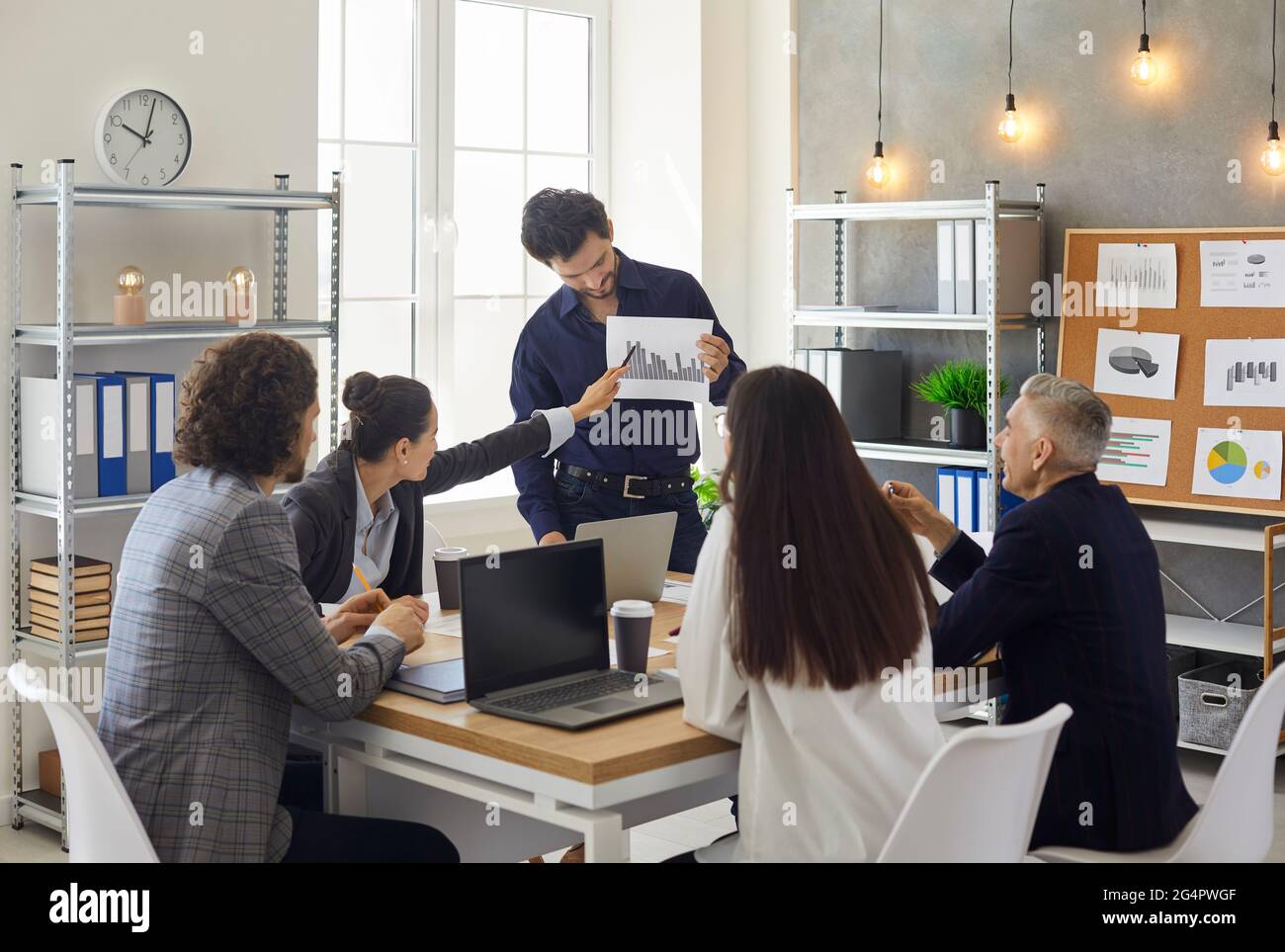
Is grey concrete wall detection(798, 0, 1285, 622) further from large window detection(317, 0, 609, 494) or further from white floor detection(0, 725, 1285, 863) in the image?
large window detection(317, 0, 609, 494)

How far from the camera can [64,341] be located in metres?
3.72

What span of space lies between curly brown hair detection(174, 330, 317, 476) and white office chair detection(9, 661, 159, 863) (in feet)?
1.39

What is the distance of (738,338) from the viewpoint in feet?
19.2

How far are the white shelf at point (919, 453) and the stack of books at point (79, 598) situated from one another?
7.66 ft

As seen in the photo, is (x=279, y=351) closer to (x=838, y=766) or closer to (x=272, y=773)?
(x=272, y=773)

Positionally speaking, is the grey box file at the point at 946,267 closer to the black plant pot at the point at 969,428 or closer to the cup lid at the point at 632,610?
the black plant pot at the point at 969,428

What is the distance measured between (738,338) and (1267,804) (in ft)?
12.1

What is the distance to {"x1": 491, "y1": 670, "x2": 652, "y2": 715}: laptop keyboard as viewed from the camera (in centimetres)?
222

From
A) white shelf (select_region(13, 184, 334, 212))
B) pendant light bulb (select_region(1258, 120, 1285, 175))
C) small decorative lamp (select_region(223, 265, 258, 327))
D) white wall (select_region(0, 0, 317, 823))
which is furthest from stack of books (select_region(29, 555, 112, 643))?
pendant light bulb (select_region(1258, 120, 1285, 175))

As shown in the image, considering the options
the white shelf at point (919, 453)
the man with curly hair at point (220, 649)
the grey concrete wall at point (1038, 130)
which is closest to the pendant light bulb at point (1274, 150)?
the grey concrete wall at point (1038, 130)

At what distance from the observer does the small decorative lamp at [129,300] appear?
3.94m

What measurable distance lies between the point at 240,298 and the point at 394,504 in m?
1.41
